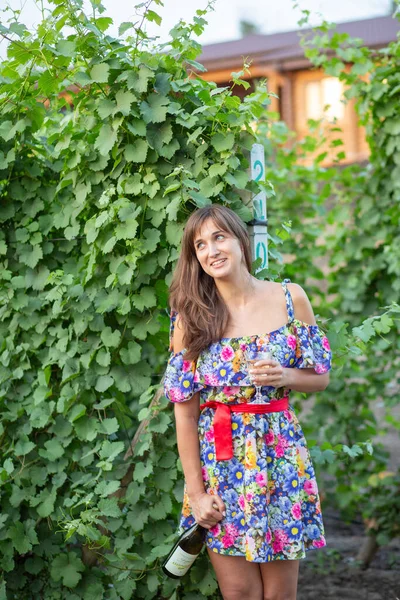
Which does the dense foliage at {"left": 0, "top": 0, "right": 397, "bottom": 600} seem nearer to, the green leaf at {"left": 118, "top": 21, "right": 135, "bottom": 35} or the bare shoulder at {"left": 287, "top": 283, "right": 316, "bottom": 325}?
the green leaf at {"left": 118, "top": 21, "right": 135, "bottom": 35}

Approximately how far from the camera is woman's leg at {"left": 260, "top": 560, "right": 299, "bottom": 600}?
7.80 ft

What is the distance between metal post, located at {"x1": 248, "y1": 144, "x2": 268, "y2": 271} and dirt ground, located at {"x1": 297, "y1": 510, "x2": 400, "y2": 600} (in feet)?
6.96

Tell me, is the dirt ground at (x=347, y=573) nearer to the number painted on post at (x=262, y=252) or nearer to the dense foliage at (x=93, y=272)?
the dense foliage at (x=93, y=272)

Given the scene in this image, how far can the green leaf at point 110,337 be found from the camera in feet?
9.59

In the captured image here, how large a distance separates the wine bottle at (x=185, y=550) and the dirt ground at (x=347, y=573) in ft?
5.83

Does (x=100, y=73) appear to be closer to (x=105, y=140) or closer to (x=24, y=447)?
(x=105, y=140)

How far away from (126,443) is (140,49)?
1.60 m

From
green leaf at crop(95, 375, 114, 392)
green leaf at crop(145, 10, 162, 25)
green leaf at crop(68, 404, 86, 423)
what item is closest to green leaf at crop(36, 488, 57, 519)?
green leaf at crop(68, 404, 86, 423)

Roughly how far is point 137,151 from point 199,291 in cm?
63

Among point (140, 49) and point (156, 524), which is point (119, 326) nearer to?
point (156, 524)

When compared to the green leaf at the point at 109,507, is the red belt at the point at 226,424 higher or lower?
higher

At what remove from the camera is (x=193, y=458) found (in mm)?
2441

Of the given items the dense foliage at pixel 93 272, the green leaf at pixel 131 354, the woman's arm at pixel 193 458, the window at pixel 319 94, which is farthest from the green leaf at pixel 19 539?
the window at pixel 319 94

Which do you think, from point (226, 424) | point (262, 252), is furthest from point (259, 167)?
point (226, 424)
